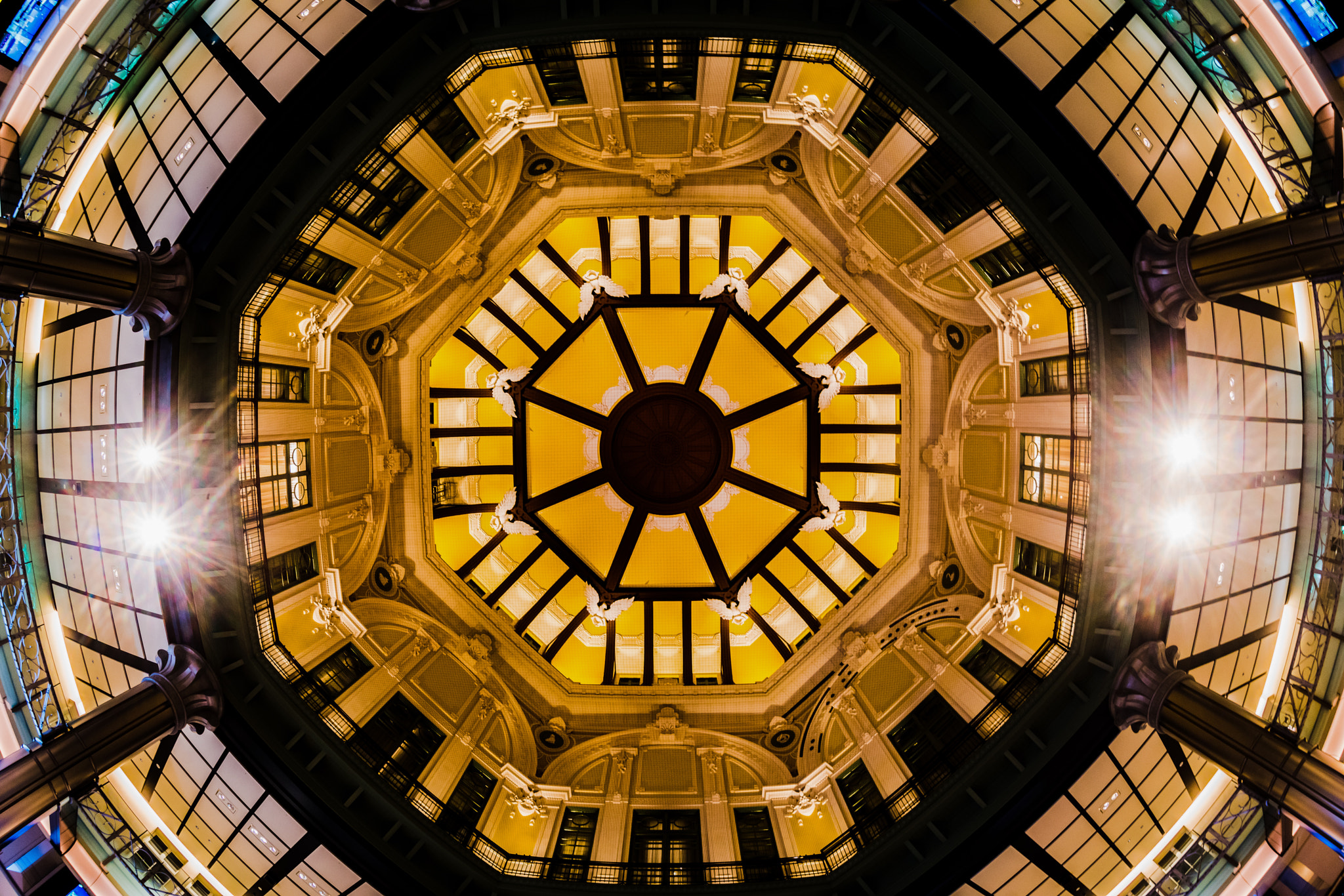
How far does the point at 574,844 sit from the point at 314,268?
54.9 ft

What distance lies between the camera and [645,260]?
22.7 meters

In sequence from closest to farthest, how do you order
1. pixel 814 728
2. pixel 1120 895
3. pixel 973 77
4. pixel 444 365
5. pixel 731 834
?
pixel 973 77 → pixel 1120 895 → pixel 731 834 → pixel 814 728 → pixel 444 365

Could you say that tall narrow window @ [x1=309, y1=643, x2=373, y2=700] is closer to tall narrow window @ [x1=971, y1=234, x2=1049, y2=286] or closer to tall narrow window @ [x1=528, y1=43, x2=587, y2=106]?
tall narrow window @ [x1=528, y1=43, x2=587, y2=106]

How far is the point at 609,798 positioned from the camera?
765 inches

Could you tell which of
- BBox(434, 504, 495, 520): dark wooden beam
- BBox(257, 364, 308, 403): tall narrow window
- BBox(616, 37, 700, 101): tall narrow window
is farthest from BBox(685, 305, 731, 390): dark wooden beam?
BBox(257, 364, 308, 403): tall narrow window

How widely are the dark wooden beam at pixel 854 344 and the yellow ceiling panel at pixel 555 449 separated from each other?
904 cm

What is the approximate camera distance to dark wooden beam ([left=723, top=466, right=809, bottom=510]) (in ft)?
76.6

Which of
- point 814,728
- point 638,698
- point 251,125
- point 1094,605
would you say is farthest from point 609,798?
point 251,125

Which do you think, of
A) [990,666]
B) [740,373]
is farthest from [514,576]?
[990,666]

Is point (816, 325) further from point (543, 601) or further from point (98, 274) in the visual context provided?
point (98, 274)

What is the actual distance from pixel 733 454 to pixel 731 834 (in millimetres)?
12209

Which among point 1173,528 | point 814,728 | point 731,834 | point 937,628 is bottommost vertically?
point 731,834

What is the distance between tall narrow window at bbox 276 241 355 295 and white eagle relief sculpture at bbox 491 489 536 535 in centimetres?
865

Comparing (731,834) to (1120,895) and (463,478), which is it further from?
(463,478)
